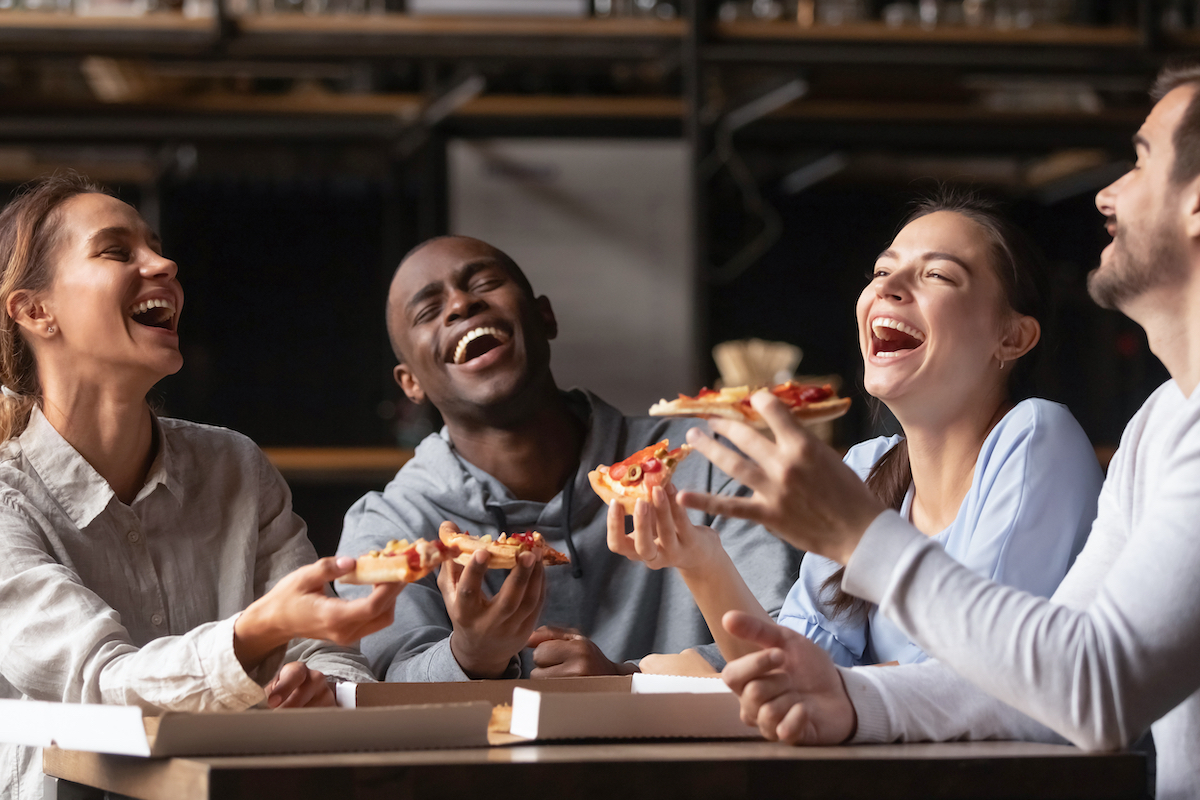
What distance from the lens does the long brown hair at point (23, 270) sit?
1723 mm

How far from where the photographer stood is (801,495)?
3.63ft

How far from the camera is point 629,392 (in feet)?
13.4

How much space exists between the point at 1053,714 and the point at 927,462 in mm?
601

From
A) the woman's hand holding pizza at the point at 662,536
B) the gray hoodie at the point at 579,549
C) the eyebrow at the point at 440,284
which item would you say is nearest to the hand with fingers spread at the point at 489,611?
the woman's hand holding pizza at the point at 662,536

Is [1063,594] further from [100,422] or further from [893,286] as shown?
[100,422]

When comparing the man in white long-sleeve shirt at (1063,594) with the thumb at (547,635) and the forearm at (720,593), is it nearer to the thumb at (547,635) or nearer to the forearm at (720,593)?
the forearm at (720,593)

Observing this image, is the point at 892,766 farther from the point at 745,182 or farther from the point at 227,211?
the point at 227,211

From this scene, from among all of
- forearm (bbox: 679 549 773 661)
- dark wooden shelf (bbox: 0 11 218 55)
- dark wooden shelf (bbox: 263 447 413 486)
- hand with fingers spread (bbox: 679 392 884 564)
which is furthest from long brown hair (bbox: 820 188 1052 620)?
dark wooden shelf (bbox: 0 11 218 55)

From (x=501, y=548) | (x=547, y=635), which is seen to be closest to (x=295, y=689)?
(x=501, y=548)

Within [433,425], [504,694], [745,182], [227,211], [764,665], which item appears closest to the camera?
[764,665]

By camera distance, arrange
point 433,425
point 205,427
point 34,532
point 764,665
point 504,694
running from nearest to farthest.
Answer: point 764,665 < point 504,694 < point 34,532 < point 205,427 < point 433,425

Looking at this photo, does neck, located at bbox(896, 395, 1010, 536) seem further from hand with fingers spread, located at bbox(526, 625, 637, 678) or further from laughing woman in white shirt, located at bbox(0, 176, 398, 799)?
laughing woman in white shirt, located at bbox(0, 176, 398, 799)

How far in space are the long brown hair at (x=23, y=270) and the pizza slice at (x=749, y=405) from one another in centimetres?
89

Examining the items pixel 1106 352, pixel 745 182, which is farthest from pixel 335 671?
pixel 1106 352
